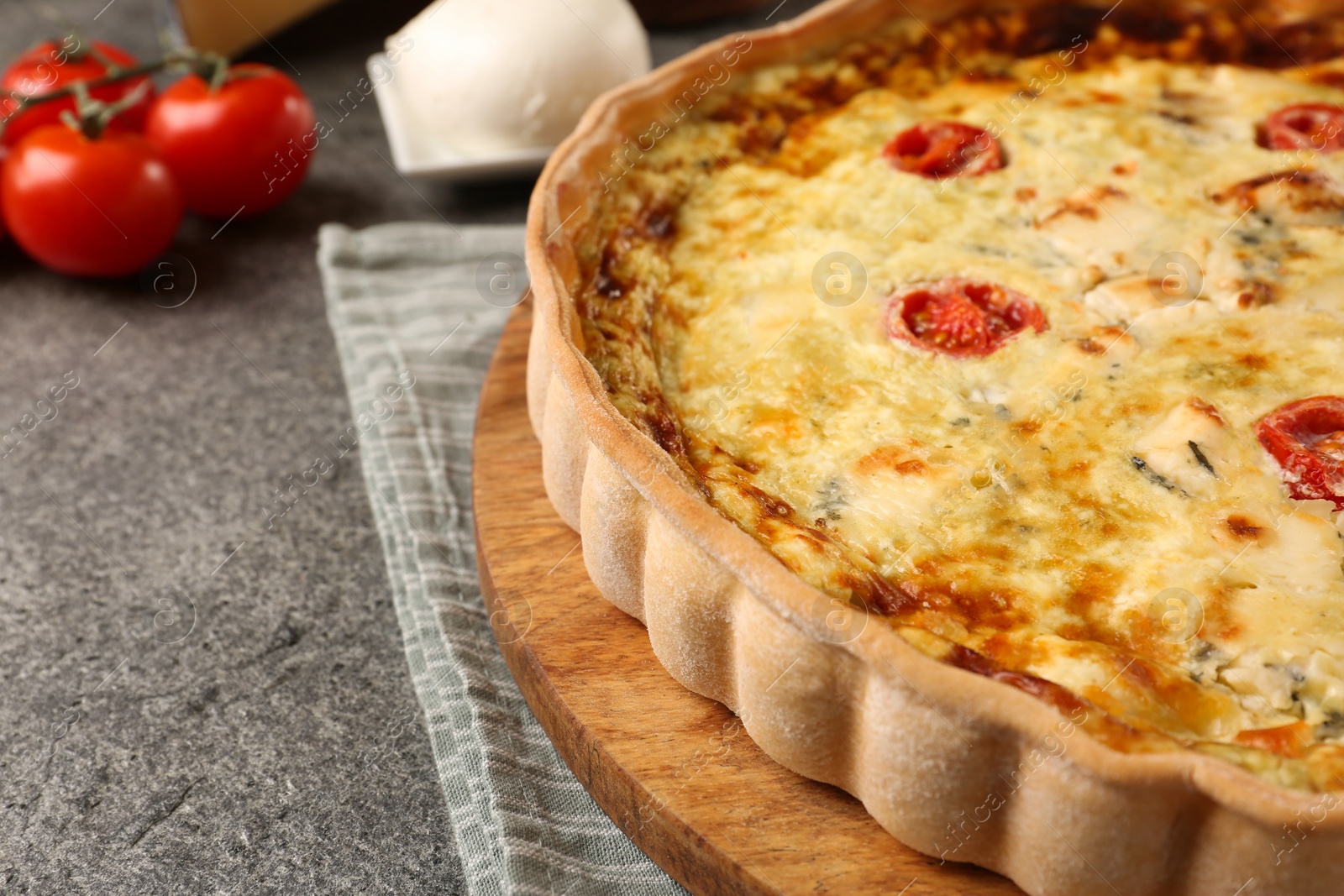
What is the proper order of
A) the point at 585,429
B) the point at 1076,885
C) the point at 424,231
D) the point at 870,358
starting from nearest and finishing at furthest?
the point at 1076,885
the point at 585,429
the point at 870,358
the point at 424,231

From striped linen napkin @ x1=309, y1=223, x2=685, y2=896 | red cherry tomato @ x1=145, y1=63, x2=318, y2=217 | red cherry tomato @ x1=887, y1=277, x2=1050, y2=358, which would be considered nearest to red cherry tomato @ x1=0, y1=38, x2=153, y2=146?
red cherry tomato @ x1=145, y1=63, x2=318, y2=217

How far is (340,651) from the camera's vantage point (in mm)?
2311

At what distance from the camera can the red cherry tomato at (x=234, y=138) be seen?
3312 millimetres

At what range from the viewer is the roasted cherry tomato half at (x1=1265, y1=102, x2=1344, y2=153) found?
8.64 ft

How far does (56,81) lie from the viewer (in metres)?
3.46

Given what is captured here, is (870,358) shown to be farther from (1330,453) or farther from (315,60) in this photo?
(315,60)

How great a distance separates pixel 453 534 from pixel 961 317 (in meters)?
1.08

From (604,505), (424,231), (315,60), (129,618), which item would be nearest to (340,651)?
(129,618)

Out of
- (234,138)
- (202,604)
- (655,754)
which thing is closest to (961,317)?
(655,754)

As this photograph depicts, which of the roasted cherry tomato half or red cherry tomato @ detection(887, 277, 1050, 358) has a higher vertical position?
red cherry tomato @ detection(887, 277, 1050, 358)

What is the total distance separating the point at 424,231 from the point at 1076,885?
7.68 ft

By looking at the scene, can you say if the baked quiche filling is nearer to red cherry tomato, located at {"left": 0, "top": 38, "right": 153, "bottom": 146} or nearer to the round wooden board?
the round wooden board

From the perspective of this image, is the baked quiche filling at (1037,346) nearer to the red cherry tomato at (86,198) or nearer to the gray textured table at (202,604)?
the gray textured table at (202,604)

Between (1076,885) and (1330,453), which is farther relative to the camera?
(1330,453)
